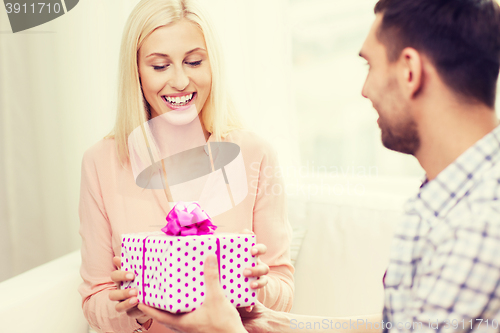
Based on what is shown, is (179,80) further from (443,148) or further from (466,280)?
(466,280)

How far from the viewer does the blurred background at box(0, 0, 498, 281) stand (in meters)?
1.72

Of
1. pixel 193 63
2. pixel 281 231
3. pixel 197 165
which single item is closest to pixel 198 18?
pixel 193 63

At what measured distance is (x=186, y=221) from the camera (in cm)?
70

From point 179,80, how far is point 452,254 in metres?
0.74

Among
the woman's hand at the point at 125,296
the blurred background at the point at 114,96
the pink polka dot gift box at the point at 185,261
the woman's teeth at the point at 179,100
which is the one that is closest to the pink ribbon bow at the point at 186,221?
the pink polka dot gift box at the point at 185,261

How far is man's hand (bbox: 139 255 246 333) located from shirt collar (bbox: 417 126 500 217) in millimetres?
337

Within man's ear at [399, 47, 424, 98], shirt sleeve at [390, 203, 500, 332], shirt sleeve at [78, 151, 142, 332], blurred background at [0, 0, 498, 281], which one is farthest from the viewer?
blurred background at [0, 0, 498, 281]

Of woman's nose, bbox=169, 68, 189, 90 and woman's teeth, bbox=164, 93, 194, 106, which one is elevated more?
woman's nose, bbox=169, 68, 189, 90

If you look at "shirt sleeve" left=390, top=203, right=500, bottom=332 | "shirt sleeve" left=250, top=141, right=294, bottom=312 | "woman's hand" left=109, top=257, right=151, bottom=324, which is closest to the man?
"shirt sleeve" left=390, top=203, right=500, bottom=332

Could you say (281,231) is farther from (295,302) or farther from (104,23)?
(104,23)

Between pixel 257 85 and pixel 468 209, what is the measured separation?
127 centimetres

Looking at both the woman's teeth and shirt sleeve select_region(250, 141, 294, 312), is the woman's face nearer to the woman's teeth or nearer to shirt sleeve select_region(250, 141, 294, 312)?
the woman's teeth

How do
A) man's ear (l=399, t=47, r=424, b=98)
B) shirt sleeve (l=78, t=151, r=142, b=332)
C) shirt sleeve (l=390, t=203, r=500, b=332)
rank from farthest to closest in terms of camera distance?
shirt sleeve (l=78, t=151, r=142, b=332), man's ear (l=399, t=47, r=424, b=98), shirt sleeve (l=390, t=203, r=500, b=332)

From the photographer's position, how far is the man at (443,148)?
0.50 meters
